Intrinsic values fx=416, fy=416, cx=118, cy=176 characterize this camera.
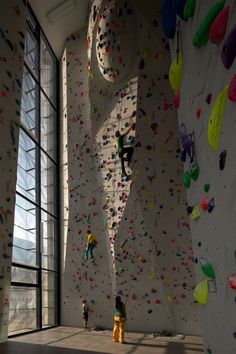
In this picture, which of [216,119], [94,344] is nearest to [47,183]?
[94,344]

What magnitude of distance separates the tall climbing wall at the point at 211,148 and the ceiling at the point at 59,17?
8.94 m

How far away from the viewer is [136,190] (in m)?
9.83

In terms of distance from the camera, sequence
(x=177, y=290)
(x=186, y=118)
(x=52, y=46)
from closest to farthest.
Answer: (x=186, y=118) → (x=177, y=290) → (x=52, y=46)

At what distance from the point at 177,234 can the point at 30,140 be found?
4.61m

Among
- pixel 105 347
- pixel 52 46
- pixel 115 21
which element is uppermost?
pixel 52 46

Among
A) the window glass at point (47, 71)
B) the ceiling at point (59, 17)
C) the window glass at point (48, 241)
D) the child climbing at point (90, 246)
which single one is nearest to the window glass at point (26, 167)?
the window glass at point (48, 241)

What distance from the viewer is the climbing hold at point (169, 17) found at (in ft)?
11.4

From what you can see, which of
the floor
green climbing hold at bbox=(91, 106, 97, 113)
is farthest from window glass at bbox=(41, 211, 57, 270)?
green climbing hold at bbox=(91, 106, 97, 113)

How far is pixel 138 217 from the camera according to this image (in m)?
9.80

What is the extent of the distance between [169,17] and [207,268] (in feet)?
6.89

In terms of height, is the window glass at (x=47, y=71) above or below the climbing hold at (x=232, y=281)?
above

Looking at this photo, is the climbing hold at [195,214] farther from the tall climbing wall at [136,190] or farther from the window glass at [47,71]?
the window glass at [47,71]

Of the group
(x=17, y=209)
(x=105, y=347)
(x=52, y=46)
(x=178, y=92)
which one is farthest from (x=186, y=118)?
(x=52, y=46)

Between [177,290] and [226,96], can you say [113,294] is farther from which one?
[226,96]
